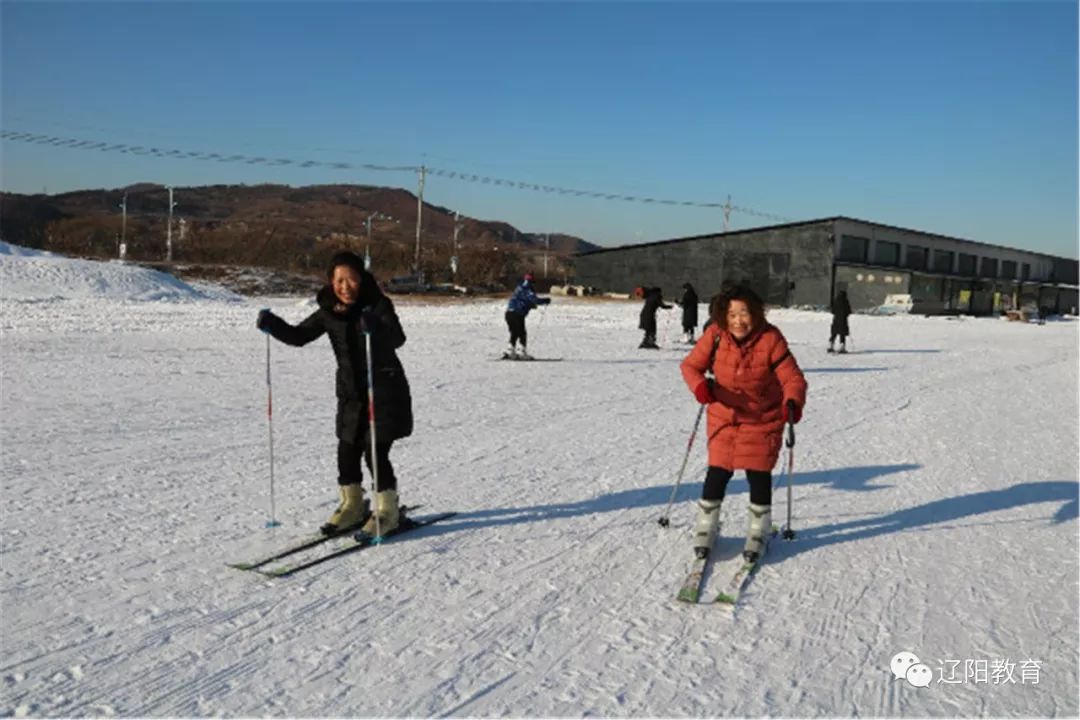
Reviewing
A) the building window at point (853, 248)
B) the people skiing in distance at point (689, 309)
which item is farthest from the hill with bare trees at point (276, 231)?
the building window at point (853, 248)

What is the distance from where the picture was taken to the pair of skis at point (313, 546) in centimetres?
422

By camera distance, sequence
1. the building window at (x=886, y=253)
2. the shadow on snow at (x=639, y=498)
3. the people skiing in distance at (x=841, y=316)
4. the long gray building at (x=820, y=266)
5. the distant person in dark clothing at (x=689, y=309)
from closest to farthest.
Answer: the shadow on snow at (x=639, y=498) → the people skiing in distance at (x=841, y=316) → the distant person in dark clothing at (x=689, y=309) → the long gray building at (x=820, y=266) → the building window at (x=886, y=253)

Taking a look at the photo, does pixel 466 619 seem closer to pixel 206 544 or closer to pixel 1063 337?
pixel 206 544

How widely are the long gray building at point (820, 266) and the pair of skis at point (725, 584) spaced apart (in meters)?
39.9

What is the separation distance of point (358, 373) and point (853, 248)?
46.6 meters

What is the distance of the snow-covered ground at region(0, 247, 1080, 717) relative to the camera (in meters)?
3.19

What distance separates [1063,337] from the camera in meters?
31.3

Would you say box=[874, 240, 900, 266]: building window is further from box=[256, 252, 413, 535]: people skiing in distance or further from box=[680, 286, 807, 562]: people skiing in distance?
box=[256, 252, 413, 535]: people skiing in distance

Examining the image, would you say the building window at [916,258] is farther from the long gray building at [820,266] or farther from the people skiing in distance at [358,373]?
the people skiing in distance at [358,373]

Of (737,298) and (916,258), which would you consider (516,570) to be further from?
Answer: (916,258)

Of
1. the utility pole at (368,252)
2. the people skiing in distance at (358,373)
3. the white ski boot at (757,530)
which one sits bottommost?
the white ski boot at (757,530)

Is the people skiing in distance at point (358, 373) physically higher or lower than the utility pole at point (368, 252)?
lower

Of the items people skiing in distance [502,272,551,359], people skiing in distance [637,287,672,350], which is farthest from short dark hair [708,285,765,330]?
people skiing in distance [637,287,672,350]

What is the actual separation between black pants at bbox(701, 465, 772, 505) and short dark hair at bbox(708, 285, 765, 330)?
0.78 metres
